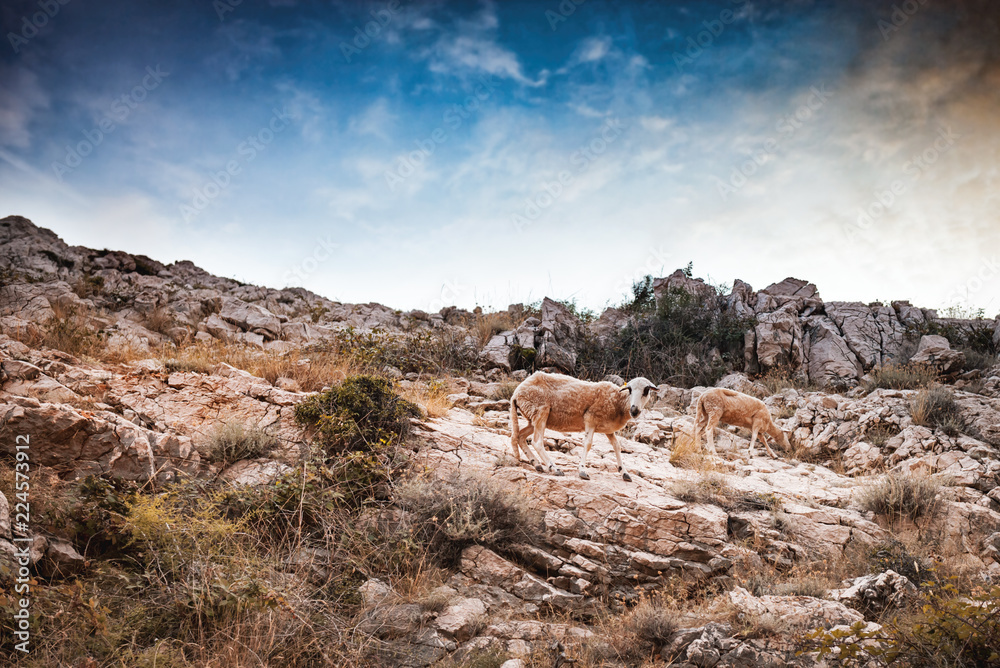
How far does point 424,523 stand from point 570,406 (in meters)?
3.35

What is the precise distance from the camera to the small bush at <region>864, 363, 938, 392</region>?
12609 millimetres

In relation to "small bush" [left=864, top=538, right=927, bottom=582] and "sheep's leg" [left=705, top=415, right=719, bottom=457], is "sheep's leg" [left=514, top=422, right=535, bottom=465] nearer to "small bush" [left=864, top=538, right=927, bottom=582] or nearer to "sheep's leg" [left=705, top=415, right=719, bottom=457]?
"small bush" [left=864, top=538, right=927, bottom=582]

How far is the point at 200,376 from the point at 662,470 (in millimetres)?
8725

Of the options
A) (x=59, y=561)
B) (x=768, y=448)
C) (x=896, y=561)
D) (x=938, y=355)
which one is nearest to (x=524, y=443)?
(x=896, y=561)

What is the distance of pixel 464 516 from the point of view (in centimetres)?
566

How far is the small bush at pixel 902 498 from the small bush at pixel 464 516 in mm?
5832

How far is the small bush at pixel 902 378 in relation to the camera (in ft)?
41.4

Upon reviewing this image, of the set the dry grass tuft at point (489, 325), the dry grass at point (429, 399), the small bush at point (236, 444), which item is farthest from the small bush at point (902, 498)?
the dry grass tuft at point (489, 325)

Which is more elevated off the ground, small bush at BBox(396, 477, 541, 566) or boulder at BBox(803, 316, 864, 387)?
boulder at BBox(803, 316, 864, 387)

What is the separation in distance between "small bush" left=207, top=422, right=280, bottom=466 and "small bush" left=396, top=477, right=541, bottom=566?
226 cm

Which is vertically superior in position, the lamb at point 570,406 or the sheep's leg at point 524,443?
the lamb at point 570,406

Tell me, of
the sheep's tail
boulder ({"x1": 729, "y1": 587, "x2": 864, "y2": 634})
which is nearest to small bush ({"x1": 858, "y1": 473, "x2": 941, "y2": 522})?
boulder ({"x1": 729, "y1": 587, "x2": 864, "y2": 634})

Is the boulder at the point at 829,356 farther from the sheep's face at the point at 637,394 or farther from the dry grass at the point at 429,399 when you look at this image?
the dry grass at the point at 429,399

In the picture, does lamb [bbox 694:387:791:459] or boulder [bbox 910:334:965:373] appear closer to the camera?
lamb [bbox 694:387:791:459]
